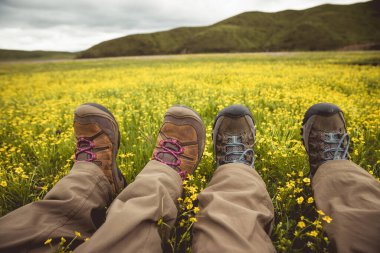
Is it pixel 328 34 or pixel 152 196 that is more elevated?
pixel 328 34

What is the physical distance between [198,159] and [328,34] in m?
110

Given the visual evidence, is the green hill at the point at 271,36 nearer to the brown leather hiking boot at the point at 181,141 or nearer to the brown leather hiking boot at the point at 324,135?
the brown leather hiking boot at the point at 324,135

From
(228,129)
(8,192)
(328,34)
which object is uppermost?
(328,34)

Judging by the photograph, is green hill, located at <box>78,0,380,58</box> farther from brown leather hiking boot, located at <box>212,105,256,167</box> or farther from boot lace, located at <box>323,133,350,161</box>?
brown leather hiking boot, located at <box>212,105,256,167</box>

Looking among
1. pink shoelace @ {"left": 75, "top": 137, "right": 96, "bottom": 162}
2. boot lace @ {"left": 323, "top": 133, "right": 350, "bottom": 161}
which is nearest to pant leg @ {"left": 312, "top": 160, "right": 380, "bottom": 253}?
boot lace @ {"left": 323, "top": 133, "right": 350, "bottom": 161}

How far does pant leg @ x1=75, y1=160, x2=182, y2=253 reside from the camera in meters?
1.15

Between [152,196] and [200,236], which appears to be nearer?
[200,236]

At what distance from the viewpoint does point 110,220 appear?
4.09 feet

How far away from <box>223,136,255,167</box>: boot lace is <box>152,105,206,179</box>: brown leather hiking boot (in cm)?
30

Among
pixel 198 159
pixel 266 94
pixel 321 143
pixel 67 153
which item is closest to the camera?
pixel 321 143

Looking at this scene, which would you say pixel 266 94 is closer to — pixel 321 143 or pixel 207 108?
pixel 207 108

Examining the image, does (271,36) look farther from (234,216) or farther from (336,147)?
(234,216)

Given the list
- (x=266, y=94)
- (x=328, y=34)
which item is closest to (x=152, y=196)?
(x=266, y=94)

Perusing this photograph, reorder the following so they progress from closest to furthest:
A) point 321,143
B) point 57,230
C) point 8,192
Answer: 1. point 57,230
2. point 8,192
3. point 321,143
